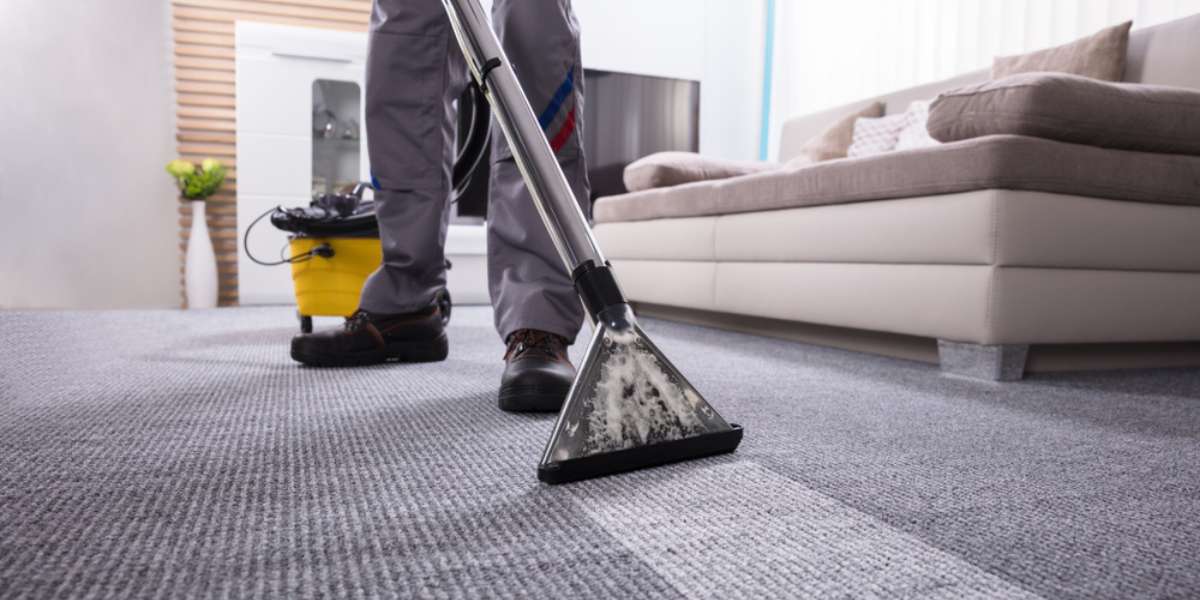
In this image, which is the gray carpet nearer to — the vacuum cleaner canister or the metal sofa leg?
the metal sofa leg

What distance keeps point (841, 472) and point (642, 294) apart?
1.87 m

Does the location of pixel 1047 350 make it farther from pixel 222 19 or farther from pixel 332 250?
pixel 222 19

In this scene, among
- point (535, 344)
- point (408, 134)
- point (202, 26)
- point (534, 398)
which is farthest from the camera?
point (202, 26)

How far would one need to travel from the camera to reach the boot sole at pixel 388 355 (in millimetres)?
1303

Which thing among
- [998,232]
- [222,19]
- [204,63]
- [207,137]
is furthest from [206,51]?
[998,232]

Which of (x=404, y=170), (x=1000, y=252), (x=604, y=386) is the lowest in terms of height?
(x=604, y=386)

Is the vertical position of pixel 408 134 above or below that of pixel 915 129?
below

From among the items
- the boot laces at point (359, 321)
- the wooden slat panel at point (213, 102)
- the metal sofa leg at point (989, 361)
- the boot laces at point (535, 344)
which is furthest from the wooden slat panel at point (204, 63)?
the metal sofa leg at point (989, 361)

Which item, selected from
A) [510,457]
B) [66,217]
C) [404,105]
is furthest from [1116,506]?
[66,217]

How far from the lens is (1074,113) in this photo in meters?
1.30

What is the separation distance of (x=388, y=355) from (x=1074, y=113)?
1.26m

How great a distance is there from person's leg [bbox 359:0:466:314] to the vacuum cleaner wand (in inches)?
21.6

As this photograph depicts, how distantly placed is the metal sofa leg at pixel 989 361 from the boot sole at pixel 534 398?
84 cm

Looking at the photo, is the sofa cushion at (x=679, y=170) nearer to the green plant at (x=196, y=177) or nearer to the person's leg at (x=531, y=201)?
the person's leg at (x=531, y=201)
